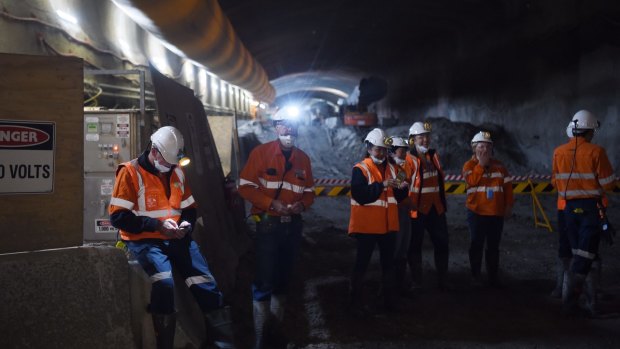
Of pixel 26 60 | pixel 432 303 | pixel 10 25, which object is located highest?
pixel 10 25

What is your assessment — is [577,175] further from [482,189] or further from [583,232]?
[482,189]

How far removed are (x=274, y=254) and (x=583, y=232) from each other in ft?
9.99

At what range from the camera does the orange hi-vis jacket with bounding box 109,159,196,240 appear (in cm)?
333

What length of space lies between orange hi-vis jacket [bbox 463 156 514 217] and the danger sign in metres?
4.28

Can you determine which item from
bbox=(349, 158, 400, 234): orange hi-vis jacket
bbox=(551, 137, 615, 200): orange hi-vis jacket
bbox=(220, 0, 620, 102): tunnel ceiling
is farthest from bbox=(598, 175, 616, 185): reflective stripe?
bbox=(220, 0, 620, 102): tunnel ceiling

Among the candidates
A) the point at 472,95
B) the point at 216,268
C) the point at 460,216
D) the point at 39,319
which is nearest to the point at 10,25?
the point at 216,268

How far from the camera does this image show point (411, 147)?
5.49 m

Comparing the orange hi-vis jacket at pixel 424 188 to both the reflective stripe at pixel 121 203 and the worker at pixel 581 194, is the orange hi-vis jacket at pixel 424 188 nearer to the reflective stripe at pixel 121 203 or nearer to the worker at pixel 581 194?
the worker at pixel 581 194

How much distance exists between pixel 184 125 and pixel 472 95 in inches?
665

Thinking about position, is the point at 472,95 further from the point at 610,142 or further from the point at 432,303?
the point at 432,303

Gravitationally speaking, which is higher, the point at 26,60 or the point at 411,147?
the point at 26,60

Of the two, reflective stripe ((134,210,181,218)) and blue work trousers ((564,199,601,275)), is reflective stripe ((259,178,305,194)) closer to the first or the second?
reflective stripe ((134,210,181,218))

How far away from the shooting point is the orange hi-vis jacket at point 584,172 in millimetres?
4652

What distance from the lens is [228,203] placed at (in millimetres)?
6352
